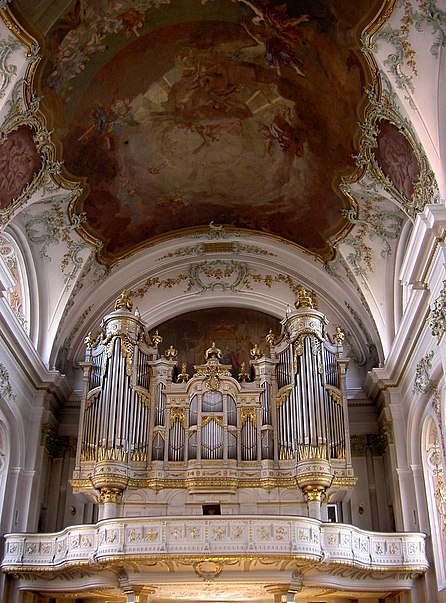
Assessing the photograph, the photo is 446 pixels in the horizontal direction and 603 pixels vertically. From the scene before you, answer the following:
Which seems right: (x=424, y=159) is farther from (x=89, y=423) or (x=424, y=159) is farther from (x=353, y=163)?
(x=89, y=423)

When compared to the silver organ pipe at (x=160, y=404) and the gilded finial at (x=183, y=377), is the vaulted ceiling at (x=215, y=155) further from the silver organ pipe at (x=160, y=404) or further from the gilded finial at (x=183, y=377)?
the silver organ pipe at (x=160, y=404)

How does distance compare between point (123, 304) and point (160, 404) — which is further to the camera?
point (123, 304)

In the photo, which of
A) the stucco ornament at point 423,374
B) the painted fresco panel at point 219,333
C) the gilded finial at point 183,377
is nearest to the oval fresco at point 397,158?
the stucco ornament at point 423,374

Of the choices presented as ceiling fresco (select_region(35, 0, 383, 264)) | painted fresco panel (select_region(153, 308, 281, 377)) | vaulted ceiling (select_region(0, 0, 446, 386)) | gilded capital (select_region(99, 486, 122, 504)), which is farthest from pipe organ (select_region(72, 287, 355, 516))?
ceiling fresco (select_region(35, 0, 383, 264))

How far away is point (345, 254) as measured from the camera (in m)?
20.4

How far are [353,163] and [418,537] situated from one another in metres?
8.32

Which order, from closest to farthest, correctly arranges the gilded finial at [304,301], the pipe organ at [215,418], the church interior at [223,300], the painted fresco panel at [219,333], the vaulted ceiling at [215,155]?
the vaulted ceiling at [215,155] < the church interior at [223,300] < the pipe organ at [215,418] < the gilded finial at [304,301] < the painted fresco panel at [219,333]

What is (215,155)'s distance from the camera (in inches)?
791

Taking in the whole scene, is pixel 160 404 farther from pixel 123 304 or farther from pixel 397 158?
pixel 397 158

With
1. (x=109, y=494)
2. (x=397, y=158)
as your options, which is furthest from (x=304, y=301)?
(x=109, y=494)

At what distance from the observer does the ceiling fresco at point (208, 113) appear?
16.1m

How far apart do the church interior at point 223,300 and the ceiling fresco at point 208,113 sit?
0.06 meters

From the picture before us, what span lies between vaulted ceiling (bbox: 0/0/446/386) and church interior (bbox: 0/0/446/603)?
6 cm

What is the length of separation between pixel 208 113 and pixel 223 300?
223 inches
